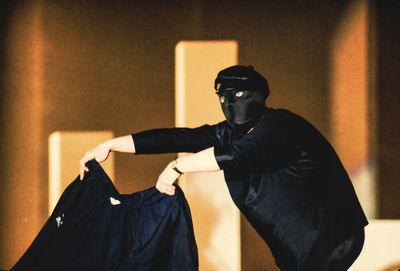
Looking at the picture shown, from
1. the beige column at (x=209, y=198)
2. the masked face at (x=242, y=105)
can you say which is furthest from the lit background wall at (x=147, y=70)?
the masked face at (x=242, y=105)

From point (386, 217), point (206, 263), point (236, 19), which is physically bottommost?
point (206, 263)

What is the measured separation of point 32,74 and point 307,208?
1.80 m

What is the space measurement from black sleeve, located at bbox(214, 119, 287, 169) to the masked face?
15 centimetres

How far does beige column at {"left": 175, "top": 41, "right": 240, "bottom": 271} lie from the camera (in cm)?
188

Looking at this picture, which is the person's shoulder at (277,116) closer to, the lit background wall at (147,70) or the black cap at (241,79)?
the black cap at (241,79)

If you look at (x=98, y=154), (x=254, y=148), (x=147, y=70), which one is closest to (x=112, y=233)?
(x=98, y=154)

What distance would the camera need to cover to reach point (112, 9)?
6.41 feet

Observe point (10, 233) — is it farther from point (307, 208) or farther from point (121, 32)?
point (307, 208)

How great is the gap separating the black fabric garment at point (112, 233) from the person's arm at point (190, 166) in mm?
206

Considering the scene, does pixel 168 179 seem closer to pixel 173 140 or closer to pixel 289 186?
pixel 173 140

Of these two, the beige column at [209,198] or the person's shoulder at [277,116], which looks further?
the beige column at [209,198]

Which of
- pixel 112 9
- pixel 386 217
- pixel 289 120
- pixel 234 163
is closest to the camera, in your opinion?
pixel 234 163

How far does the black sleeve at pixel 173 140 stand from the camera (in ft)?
4.14

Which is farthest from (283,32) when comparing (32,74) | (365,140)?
(32,74)
